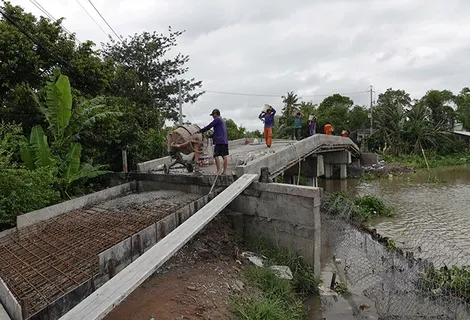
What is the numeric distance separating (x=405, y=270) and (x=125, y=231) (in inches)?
213

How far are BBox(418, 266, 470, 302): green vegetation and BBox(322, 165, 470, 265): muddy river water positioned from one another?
3.59 ft

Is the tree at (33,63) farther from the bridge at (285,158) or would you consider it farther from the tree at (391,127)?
the tree at (391,127)

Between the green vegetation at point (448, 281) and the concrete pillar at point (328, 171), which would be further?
the concrete pillar at point (328, 171)

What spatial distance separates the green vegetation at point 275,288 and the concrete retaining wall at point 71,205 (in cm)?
429

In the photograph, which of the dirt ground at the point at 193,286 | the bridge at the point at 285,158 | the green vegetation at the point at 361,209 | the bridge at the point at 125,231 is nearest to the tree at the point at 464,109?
the bridge at the point at 285,158

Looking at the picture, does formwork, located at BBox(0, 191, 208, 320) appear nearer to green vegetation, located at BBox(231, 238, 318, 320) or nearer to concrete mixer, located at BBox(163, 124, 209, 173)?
concrete mixer, located at BBox(163, 124, 209, 173)

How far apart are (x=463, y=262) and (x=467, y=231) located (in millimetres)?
3265

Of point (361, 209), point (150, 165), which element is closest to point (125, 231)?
point (150, 165)

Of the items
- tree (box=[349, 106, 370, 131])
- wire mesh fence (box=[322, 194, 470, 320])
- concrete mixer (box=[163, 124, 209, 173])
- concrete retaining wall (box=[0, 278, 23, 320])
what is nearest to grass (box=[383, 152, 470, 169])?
tree (box=[349, 106, 370, 131])

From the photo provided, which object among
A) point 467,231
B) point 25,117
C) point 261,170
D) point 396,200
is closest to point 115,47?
point 25,117

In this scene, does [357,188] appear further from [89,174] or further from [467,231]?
[89,174]

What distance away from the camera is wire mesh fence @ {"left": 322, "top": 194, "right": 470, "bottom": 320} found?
5.98 m

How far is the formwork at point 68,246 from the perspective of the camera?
458cm

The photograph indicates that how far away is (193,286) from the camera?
5148 millimetres
